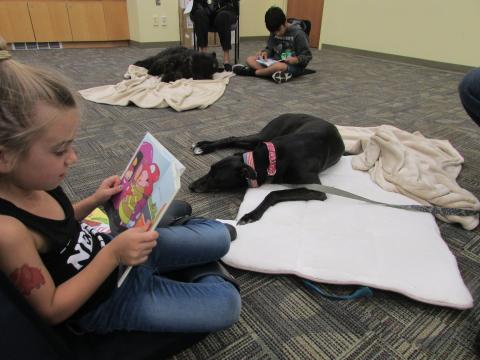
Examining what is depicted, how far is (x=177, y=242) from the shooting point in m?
0.89

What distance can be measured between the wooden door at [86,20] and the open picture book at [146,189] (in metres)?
5.17

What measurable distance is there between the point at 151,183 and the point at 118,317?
0.97 feet

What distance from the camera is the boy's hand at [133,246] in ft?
2.09

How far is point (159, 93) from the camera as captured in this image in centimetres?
285

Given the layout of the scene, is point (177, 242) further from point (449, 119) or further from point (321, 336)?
point (449, 119)

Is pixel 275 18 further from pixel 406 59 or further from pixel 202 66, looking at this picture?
pixel 406 59

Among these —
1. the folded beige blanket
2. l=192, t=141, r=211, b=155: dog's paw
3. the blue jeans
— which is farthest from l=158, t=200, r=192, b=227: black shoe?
the folded beige blanket

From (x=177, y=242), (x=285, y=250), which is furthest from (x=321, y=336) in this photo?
(x=177, y=242)

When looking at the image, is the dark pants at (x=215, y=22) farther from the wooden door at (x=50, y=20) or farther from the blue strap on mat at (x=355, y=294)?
the blue strap on mat at (x=355, y=294)

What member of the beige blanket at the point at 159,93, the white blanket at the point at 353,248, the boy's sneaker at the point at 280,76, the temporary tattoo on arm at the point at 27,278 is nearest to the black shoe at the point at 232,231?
the white blanket at the point at 353,248

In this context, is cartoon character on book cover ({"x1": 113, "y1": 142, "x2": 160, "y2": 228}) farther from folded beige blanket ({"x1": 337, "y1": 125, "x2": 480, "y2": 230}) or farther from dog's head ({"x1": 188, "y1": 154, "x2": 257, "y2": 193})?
folded beige blanket ({"x1": 337, "y1": 125, "x2": 480, "y2": 230})

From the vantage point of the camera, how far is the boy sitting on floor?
11.5ft

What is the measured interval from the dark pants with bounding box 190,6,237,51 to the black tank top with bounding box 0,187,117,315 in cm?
368

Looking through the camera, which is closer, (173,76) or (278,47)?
(173,76)
